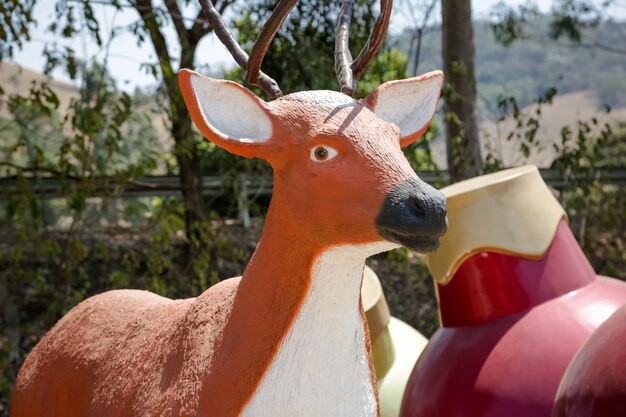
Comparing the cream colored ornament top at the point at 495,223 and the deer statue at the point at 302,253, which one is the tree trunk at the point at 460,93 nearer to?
the cream colored ornament top at the point at 495,223

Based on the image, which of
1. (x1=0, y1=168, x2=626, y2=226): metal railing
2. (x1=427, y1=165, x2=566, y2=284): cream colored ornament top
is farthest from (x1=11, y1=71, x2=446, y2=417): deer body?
(x1=0, y1=168, x2=626, y2=226): metal railing

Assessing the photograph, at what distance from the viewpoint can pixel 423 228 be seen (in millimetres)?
1870

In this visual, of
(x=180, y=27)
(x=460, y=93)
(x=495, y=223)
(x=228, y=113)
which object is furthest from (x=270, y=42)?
(x=460, y=93)

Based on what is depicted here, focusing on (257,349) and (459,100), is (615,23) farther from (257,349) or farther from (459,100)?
(257,349)

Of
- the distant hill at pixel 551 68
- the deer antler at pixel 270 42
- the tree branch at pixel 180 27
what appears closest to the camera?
the deer antler at pixel 270 42

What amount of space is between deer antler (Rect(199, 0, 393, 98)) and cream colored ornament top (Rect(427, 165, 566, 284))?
42.8 inches

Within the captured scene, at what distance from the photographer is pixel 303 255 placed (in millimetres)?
2055

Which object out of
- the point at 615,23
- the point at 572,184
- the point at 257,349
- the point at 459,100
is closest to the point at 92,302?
the point at 257,349

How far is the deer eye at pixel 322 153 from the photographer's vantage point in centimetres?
202

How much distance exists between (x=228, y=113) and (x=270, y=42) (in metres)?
0.23

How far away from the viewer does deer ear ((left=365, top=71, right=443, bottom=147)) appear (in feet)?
7.39

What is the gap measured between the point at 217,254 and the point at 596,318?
3.64m

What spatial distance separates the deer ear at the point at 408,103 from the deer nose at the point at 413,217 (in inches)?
12.9

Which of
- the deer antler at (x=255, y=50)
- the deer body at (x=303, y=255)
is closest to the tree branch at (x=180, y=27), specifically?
the deer antler at (x=255, y=50)
